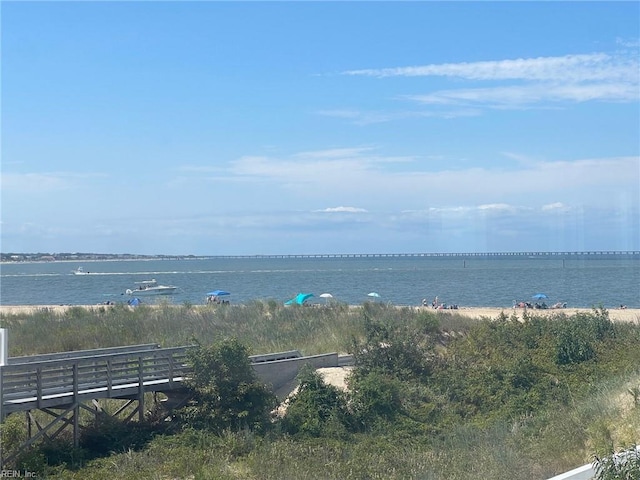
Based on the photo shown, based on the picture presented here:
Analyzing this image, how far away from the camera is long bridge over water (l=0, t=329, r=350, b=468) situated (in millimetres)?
15578

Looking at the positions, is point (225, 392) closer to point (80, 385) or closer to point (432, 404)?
point (80, 385)

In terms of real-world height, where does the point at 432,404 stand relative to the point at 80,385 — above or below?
below

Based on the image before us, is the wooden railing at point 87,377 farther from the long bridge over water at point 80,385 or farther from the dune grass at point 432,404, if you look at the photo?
the dune grass at point 432,404

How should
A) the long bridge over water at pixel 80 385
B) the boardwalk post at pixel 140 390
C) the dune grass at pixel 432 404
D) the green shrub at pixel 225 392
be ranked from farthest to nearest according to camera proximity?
1. the boardwalk post at pixel 140 390
2. the green shrub at pixel 225 392
3. the long bridge over water at pixel 80 385
4. the dune grass at pixel 432 404

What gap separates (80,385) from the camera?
16938mm

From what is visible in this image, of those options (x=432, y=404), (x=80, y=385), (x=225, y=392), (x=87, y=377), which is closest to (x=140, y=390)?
(x=87, y=377)

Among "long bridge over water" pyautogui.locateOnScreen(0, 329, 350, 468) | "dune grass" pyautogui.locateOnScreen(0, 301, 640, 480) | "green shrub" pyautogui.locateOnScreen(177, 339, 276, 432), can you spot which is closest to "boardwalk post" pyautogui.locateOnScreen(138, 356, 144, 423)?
"long bridge over water" pyautogui.locateOnScreen(0, 329, 350, 468)

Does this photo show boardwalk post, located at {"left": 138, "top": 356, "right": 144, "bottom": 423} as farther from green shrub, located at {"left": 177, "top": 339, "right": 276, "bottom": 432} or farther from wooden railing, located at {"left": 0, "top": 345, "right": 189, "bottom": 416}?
green shrub, located at {"left": 177, "top": 339, "right": 276, "bottom": 432}

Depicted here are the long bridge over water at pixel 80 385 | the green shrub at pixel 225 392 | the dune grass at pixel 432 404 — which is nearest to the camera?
the dune grass at pixel 432 404

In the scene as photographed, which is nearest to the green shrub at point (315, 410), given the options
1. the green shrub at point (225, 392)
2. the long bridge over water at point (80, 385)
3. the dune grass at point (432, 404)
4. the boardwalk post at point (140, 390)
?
the dune grass at point (432, 404)

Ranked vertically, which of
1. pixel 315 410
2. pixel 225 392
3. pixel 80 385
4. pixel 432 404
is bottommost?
pixel 432 404

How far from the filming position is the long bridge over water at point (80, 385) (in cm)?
1558

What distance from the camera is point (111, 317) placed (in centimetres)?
3256

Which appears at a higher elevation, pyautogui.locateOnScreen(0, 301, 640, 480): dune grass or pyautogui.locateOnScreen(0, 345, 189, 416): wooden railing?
pyautogui.locateOnScreen(0, 345, 189, 416): wooden railing
